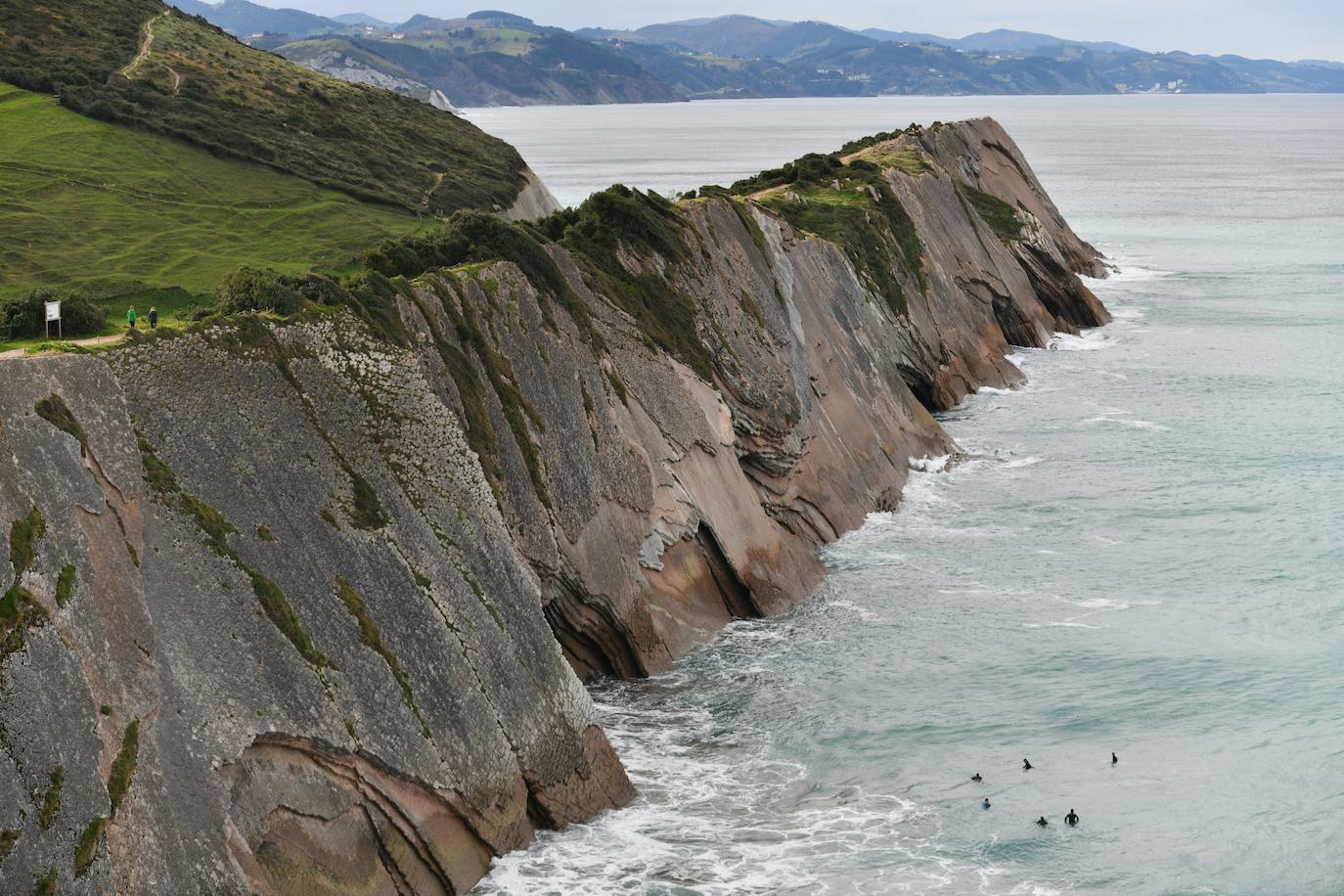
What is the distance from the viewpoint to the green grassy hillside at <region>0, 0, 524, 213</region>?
76750 millimetres

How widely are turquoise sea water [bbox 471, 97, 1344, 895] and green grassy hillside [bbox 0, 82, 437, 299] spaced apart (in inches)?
957

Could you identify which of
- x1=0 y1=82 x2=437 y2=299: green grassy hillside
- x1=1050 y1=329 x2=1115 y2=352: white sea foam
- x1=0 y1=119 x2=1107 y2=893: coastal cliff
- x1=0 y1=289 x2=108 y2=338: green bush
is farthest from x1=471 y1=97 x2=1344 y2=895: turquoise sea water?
x1=0 y1=82 x2=437 y2=299: green grassy hillside

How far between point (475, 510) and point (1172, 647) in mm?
18904

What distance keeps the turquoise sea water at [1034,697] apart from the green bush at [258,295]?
1154 cm

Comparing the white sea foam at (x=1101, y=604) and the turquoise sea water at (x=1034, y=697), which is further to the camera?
the white sea foam at (x=1101, y=604)

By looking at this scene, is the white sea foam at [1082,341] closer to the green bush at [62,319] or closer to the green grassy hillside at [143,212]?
the green grassy hillside at [143,212]

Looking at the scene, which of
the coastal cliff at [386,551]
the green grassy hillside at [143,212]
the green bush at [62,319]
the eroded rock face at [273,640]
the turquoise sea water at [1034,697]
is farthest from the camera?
the green grassy hillside at [143,212]

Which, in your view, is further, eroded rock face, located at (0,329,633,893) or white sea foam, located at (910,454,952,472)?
white sea foam, located at (910,454,952,472)

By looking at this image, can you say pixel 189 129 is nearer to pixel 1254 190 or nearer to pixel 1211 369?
pixel 1211 369

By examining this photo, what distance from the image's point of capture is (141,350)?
82.1 ft

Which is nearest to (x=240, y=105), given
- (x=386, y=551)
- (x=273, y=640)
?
(x=386, y=551)

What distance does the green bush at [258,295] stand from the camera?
94.7 ft

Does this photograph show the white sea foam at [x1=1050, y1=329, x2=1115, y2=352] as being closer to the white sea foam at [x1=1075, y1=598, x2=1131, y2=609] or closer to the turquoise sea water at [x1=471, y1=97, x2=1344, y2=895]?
the turquoise sea water at [x1=471, y1=97, x2=1344, y2=895]

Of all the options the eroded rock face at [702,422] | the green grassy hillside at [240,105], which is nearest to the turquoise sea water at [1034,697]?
the eroded rock face at [702,422]
